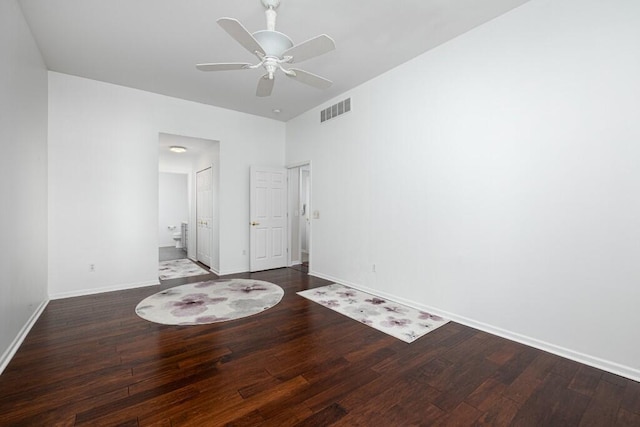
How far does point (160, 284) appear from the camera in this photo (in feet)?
16.0

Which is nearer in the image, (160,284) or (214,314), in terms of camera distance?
(214,314)

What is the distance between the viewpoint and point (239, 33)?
215 cm

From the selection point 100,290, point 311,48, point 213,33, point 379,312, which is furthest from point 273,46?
point 100,290

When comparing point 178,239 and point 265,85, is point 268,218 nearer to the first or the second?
point 265,85

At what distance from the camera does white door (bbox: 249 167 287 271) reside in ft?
19.3

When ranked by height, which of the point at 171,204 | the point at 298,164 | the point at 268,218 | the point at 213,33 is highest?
the point at 213,33

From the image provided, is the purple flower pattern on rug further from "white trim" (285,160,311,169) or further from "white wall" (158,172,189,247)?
"white wall" (158,172,189,247)

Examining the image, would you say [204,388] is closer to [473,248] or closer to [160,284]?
[473,248]

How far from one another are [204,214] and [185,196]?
429 centimetres

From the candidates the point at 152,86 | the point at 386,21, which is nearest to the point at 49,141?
the point at 152,86

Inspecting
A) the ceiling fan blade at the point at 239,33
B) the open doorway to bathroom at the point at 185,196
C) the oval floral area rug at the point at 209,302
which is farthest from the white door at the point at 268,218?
the ceiling fan blade at the point at 239,33

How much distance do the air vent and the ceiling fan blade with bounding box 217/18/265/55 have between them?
2.52 meters

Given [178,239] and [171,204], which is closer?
[178,239]

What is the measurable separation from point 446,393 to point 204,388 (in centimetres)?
174
